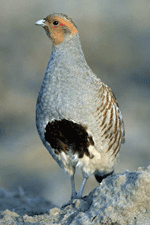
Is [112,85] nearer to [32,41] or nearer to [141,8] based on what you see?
[32,41]

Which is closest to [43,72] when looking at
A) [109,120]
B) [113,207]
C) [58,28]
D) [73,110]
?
[58,28]

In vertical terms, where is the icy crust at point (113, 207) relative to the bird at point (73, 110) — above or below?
below

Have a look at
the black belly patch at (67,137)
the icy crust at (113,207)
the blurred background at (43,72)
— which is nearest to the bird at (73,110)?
the black belly patch at (67,137)

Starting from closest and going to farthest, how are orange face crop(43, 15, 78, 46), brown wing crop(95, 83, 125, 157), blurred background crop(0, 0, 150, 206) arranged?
brown wing crop(95, 83, 125, 157)
orange face crop(43, 15, 78, 46)
blurred background crop(0, 0, 150, 206)

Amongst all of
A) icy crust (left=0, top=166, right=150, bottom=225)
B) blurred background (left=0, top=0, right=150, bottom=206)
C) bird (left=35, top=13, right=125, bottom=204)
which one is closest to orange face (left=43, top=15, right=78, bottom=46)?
bird (left=35, top=13, right=125, bottom=204)

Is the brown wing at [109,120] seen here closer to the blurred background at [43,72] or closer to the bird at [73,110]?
the bird at [73,110]

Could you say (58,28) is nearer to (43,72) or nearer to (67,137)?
(67,137)

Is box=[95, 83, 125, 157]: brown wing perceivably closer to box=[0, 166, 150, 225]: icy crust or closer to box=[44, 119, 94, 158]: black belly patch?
box=[44, 119, 94, 158]: black belly patch

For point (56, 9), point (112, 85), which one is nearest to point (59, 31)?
point (112, 85)
